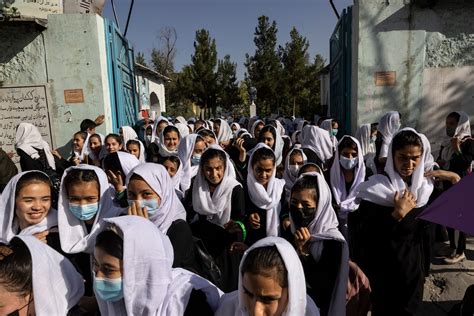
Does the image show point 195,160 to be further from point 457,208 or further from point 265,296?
point 457,208

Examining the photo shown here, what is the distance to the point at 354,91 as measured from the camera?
5.91m

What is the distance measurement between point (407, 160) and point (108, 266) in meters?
1.74

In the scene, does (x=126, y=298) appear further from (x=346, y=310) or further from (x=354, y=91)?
(x=354, y=91)

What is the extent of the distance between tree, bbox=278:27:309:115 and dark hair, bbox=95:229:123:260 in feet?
77.5

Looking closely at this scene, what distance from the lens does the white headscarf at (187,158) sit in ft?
12.9

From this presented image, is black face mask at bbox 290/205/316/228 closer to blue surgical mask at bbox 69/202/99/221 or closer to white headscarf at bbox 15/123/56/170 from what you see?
blue surgical mask at bbox 69/202/99/221

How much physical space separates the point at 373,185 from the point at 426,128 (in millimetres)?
4249

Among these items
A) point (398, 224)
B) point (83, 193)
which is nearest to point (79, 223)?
point (83, 193)

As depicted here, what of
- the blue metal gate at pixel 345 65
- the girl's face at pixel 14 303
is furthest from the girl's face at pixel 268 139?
the girl's face at pixel 14 303

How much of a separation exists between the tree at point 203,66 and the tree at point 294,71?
15.8 feet

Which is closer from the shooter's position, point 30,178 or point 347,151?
point 30,178

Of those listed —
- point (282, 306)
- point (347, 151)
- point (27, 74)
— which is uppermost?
point (27, 74)

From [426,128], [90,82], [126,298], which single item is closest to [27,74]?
[90,82]

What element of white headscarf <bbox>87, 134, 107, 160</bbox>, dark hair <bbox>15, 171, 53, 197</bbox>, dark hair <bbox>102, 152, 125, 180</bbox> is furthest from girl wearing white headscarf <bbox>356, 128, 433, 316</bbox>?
white headscarf <bbox>87, 134, 107, 160</bbox>
